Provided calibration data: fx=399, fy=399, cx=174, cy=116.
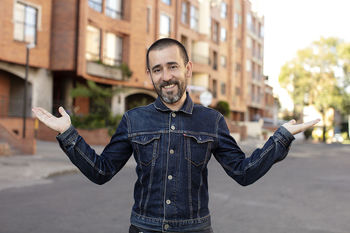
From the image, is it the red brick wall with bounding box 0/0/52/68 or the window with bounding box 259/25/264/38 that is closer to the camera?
the red brick wall with bounding box 0/0/52/68

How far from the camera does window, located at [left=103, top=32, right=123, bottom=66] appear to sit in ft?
93.2

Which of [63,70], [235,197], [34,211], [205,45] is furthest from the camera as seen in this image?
[205,45]

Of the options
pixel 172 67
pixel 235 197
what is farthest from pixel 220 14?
pixel 172 67

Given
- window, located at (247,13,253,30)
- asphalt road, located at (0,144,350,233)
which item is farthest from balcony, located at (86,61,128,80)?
window, located at (247,13,253,30)

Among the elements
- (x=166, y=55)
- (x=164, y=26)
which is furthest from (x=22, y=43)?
(x=166, y=55)

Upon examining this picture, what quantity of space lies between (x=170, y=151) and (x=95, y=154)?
442mm

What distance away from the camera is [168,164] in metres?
2.27

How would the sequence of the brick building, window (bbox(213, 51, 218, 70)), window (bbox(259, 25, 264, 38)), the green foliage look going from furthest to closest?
window (bbox(259, 25, 264, 38)) < window (bbox(213, 51, 218, 70)) < the green foliage < the brick building

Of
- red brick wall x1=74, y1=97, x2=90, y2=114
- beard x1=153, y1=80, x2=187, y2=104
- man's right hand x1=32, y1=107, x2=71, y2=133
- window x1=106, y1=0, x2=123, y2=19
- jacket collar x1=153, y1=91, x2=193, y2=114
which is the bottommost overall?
man's right hand x1=32, y1=107, x2=71, y2=133

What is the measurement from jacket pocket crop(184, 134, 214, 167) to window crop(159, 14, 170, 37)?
31312 millimetres

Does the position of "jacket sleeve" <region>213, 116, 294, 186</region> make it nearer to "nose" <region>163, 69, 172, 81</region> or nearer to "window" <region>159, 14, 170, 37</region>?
"nose" <region>163, 69, 172, 81</region>

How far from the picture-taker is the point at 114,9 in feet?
95.4

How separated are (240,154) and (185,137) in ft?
1.16

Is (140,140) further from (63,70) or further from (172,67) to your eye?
(63,70)
